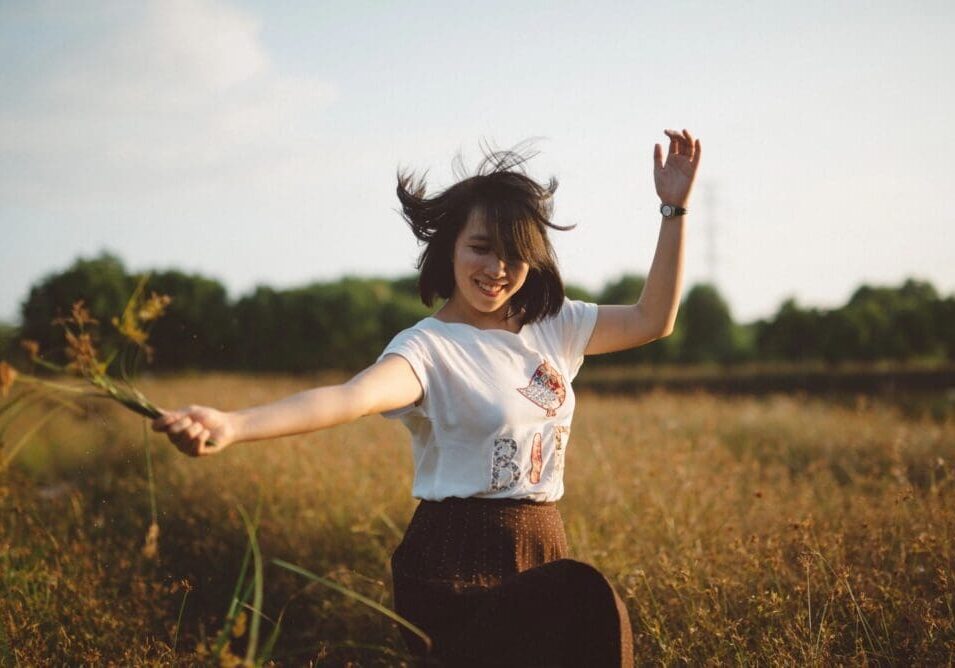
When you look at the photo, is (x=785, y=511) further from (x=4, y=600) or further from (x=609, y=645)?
(x=4, y=600)

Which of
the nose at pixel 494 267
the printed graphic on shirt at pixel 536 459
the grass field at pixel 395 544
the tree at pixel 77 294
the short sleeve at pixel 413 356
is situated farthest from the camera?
the tree at pixel 77 294

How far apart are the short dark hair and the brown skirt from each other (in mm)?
656

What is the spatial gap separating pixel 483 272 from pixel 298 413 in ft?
2.64

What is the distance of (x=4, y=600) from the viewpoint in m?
3.16

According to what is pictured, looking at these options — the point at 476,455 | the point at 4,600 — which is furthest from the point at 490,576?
the point at 4,600

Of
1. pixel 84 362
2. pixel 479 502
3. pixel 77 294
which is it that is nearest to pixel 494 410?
pixel 479 502

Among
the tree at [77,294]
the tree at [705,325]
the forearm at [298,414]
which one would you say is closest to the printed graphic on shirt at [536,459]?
the forearm at [298,414]

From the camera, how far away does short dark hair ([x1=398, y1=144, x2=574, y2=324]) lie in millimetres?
2400

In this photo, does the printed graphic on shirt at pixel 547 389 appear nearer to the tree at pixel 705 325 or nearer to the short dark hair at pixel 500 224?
the short dark hair at pixel 500 224

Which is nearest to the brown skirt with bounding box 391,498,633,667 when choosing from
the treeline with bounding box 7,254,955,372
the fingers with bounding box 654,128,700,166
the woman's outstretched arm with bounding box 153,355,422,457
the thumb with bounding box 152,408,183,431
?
the woman's outstretched arm with bounding box 153,355,422,457

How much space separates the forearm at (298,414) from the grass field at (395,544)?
46 cm

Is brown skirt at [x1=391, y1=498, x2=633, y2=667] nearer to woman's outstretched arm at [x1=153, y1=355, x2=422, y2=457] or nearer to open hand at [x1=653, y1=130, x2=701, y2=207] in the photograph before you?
woman's outstretched arm at [x1=153, y1=355, x2=422, y2=457]

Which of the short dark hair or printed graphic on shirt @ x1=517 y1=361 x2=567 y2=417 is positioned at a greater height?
the short dark hair

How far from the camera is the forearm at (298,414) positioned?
1695 mm
